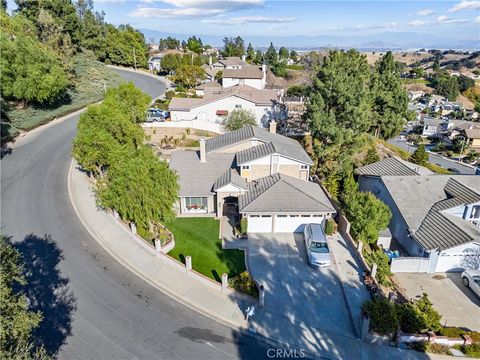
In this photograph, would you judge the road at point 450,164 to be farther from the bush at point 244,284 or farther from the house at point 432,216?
the bush at point 244,284

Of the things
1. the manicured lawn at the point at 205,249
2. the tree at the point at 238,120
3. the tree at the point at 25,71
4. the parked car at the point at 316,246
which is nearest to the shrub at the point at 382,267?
the parked car at the point at 316,246

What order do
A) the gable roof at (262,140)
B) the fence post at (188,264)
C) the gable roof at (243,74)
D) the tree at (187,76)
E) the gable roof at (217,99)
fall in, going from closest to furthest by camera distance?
the fence post at (188,264) < the gable roof at (262,140) < the gable roof at (217,99) < the gable roof at (243,74) < the tree at (187,76)

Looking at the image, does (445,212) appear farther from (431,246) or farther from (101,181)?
(101,181)

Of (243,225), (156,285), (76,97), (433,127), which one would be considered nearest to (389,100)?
(243,225)

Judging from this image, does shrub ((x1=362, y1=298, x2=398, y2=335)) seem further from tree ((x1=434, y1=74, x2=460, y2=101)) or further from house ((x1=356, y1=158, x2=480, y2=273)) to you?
tree ((x1=434, y1=74, x2=460, y2=101))

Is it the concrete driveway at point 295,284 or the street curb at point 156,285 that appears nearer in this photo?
the street curb at point 156,285

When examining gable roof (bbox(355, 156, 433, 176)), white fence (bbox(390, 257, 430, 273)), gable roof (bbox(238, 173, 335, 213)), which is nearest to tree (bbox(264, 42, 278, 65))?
gable roof (bbox(355, 156, 433, 176))
